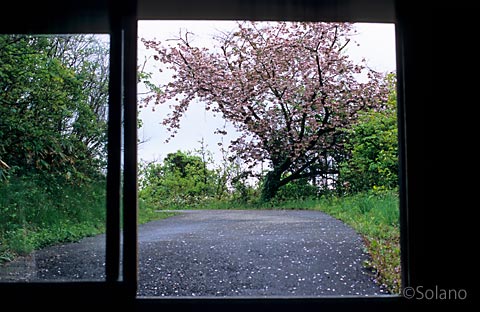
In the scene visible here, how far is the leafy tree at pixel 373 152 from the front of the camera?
4363 mm

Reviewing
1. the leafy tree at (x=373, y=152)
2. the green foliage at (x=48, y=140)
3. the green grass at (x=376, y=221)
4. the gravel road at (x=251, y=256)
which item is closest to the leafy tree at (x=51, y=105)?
the green foliage at (x=48, y=140)

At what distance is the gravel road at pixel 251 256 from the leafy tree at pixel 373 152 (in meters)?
0.57

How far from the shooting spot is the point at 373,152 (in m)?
4.48

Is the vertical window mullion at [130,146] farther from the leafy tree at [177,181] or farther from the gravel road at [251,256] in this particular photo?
the leafy tree at [177,181]

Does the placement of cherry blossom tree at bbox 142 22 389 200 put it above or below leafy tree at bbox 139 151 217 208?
above

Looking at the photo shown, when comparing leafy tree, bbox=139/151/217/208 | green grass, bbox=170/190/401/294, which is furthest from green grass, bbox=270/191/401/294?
leafy tree, bbox=139/151/217/208

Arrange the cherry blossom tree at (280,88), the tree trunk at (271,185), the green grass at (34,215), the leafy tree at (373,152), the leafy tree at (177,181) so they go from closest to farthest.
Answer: the green grass at (34,215) < the leafy tree at (177,181) < the leafy tree at (373,152) < the tree trunk at (271,185) < the cherry blossom tree at (280,88)

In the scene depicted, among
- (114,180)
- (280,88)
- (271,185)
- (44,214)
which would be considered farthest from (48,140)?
(280,88)

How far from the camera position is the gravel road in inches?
130

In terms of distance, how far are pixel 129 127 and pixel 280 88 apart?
2976 mm

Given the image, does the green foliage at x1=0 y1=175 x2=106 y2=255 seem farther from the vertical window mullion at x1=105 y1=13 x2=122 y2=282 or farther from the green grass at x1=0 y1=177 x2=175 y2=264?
the vertical window mullion at x1=105 y1=13 x2=122 y2=282

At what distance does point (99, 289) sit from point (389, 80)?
3.70m

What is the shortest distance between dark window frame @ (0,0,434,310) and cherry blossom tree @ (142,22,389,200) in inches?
92.3

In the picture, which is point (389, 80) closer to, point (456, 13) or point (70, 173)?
point (456, 13)
